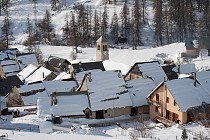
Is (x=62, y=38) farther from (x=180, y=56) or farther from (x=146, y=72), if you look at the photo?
(x=146, y=72)

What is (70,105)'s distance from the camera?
32.7 m

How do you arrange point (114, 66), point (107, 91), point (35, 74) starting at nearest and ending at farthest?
1. point (107, 91)
2. point (35, 74)
3. point (114, 66)

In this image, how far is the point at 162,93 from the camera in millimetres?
31938

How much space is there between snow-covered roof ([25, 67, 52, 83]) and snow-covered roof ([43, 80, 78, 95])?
6845 millimetres

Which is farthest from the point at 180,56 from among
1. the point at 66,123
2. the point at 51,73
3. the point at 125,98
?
the point at 66,123

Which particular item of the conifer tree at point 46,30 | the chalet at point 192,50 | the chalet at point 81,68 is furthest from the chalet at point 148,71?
the conifer tree at point 46,30

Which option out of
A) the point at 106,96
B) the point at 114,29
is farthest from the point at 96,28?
the point at 106,96

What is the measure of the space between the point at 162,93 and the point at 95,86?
549cm

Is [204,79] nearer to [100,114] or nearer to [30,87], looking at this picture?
[100,114]

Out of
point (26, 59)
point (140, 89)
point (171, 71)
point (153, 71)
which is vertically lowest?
point (26, 59)

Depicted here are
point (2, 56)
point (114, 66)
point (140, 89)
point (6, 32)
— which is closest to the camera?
point (140, 89)

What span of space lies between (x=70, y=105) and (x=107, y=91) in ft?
10.6

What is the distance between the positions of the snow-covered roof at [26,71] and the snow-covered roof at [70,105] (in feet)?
60.5

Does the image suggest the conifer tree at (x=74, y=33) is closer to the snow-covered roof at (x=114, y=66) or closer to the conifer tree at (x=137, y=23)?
the conifer tree at (x=137, y=23)
